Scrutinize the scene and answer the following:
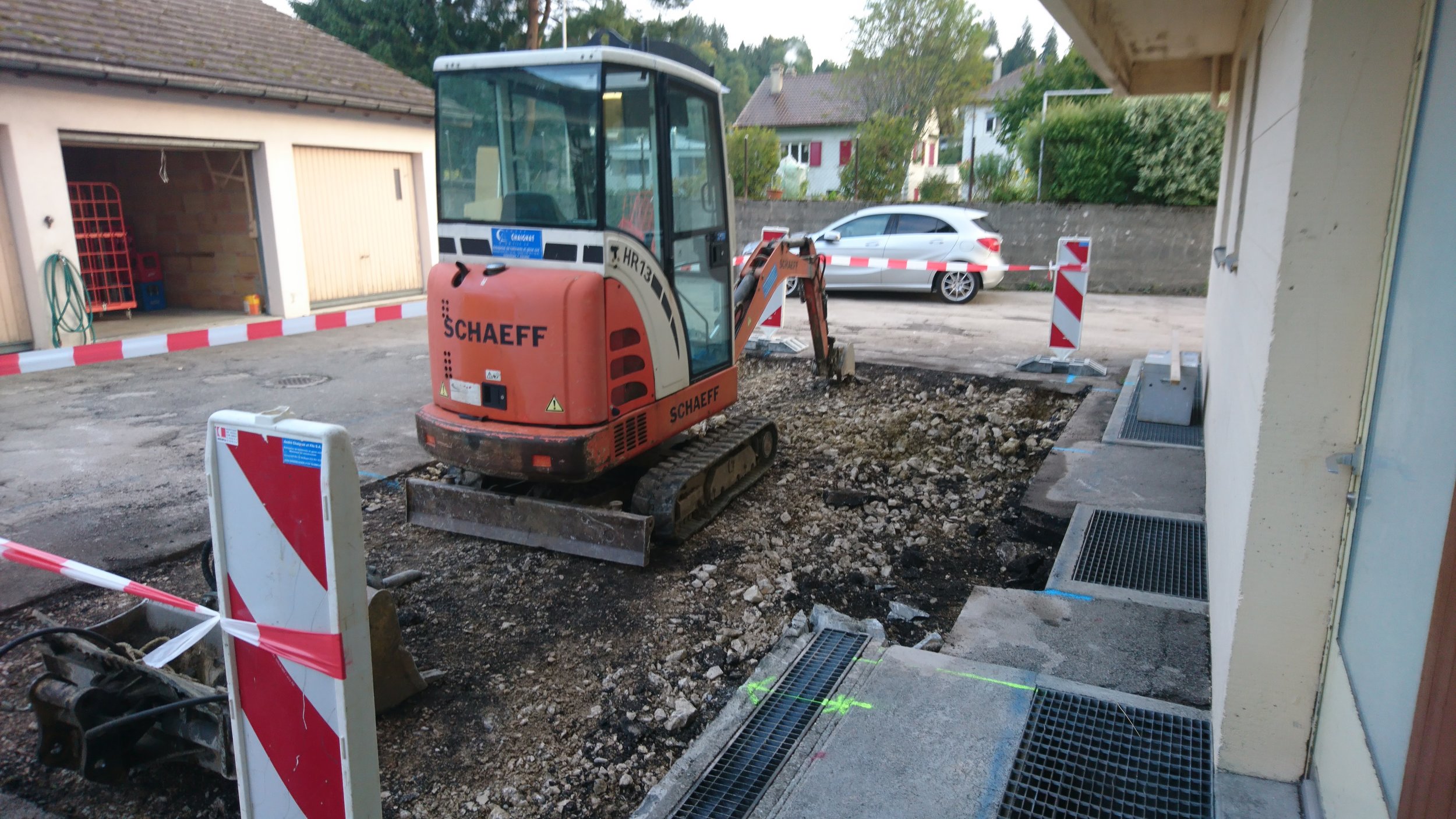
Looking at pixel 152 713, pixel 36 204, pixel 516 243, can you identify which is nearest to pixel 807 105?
pixel 36 204

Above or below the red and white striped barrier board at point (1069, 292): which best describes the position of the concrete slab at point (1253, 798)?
below

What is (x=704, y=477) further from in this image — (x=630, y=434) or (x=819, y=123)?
(x=819, y=123)

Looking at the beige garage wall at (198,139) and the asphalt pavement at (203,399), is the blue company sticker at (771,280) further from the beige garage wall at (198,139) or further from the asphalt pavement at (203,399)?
the beige garage wall at (198,139)

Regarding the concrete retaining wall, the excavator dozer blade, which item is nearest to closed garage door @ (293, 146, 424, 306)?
the excavator dozer blade

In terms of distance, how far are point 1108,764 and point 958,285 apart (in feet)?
44.7

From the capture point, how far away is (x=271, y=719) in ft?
6.92


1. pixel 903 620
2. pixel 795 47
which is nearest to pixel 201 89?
pixel 903 620

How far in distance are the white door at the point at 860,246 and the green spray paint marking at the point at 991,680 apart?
12715mm

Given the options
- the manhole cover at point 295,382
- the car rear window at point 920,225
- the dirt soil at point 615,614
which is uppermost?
the car rear window at point 920,225

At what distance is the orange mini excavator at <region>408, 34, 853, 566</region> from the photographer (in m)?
4.93

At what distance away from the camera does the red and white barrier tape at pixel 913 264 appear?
44.8 feet

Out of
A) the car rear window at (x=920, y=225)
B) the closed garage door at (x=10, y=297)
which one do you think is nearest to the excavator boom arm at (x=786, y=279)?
the car rear window at (x=920, y=225)

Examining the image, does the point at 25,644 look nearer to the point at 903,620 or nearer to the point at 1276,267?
the point at 903,620

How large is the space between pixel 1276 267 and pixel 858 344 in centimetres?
922
